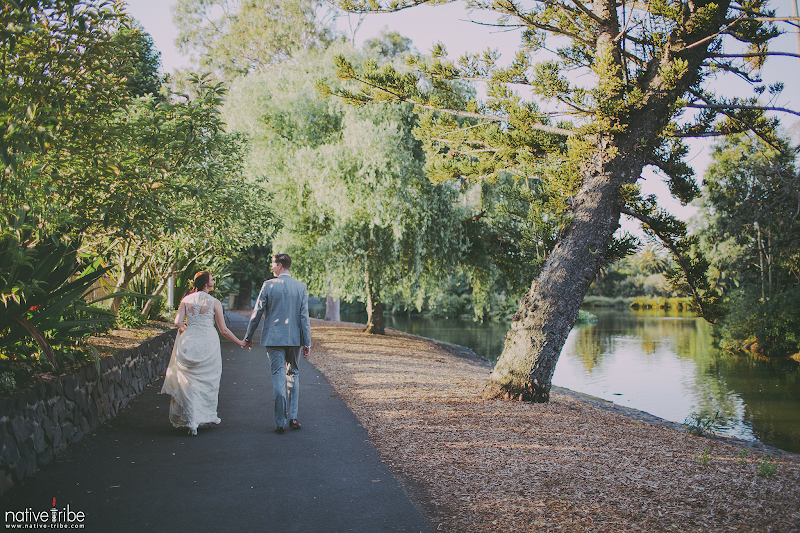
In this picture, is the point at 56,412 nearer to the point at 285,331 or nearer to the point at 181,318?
the point at 181,318

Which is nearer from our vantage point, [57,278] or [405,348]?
[57,278]

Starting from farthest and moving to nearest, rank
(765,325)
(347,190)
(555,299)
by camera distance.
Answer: (765,325), (347,190), (555,299)

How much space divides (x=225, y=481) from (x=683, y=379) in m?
14.0

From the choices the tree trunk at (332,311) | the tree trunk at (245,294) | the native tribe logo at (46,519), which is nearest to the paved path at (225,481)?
the native tribe logo at (46,519)

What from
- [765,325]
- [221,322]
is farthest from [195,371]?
[765,325]

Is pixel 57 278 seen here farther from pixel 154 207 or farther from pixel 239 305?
pixel 239 305

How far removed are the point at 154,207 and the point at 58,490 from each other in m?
2.54

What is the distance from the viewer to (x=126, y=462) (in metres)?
4.64

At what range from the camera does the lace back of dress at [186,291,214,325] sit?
20.3 feet

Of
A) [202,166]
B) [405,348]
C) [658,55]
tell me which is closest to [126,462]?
[202,166]

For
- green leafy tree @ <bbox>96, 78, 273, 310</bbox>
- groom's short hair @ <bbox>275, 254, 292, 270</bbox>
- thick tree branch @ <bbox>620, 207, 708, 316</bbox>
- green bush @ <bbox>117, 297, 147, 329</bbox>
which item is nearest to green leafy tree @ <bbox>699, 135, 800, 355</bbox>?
thick tree branch @ <bbox>620, 207, 708, 316</bbox>

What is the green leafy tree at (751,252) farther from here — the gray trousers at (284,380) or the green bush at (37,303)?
the green bush at (37,303)

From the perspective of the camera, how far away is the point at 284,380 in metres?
5.88

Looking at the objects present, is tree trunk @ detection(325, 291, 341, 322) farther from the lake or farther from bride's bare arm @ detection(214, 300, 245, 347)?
bride's bare arm @ detection(214, 300, 245, 347)
